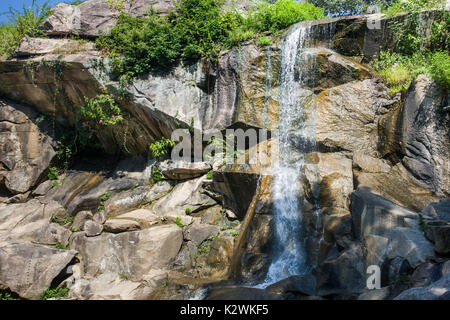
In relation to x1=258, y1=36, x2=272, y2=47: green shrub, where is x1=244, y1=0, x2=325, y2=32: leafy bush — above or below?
above

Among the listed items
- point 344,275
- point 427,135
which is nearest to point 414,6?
point 427,135

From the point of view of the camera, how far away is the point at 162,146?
881cm

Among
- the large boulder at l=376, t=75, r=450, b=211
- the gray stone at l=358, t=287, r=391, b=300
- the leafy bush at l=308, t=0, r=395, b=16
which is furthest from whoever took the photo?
the leafy bush at l=308, t=0, r=395, b=16

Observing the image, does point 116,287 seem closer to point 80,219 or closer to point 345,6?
point 80,219

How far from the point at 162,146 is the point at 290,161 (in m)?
3.91

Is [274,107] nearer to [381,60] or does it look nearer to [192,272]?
[381,60]

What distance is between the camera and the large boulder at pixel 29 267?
5.93m

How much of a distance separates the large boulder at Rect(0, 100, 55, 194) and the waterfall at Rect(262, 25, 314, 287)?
25.7 feet

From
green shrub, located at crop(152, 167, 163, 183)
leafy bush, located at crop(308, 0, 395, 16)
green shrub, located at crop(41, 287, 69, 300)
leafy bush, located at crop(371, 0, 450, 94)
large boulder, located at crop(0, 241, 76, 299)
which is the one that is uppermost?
leafy bush, located at crop(308, 0, 395, 16)

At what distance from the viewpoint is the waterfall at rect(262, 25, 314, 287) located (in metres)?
5.59

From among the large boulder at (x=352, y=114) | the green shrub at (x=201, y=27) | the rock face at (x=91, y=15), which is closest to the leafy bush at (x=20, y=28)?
the rock face at (x=91, y=15)

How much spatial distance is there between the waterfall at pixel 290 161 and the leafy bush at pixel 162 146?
3.31 metres

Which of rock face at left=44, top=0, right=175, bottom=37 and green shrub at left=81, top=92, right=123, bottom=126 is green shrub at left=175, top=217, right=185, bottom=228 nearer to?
green shrub at left=81, top=92, right=123, bottom=126

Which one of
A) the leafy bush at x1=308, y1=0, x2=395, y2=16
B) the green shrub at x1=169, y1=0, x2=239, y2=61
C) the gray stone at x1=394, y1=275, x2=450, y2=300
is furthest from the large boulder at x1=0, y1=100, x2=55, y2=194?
the leafy bush at x1=308, y1=0, x2=395, y2=16
